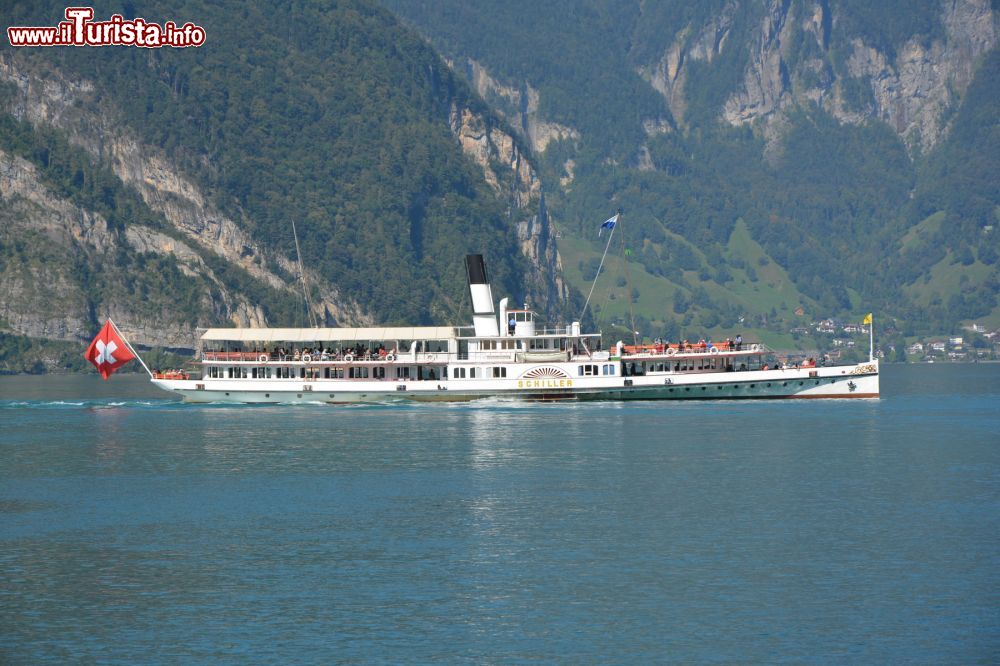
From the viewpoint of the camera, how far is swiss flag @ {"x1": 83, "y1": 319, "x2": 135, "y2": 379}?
129375 mm

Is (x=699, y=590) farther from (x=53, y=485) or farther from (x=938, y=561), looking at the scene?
(x=53, y=485)

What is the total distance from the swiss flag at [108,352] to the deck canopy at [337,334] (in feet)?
25.3

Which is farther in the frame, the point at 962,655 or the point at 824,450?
the point at 824,450

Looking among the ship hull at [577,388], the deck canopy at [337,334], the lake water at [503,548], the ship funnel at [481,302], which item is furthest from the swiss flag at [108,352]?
the ship funnel at [481,302]

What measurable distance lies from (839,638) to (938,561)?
11404mm

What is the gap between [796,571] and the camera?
51750mm

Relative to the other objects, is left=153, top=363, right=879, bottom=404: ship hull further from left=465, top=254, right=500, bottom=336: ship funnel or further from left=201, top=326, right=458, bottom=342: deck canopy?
left=465, top=254, right=500, bottom=336: ship funnel

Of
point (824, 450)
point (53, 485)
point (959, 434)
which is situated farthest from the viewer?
point (959, 434)

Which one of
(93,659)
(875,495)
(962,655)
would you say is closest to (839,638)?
(962,655)

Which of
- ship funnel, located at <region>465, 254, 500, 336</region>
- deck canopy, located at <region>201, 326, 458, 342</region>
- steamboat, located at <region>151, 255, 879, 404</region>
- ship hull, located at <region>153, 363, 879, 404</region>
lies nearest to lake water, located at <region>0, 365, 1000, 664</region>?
ship hull, located at <region>153, 363, 879, 404</region>

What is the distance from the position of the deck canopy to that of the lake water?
95.3ft

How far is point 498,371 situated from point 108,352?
35307 mm

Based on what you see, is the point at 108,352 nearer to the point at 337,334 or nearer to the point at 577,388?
the point at 337,334

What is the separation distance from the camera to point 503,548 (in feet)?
184
